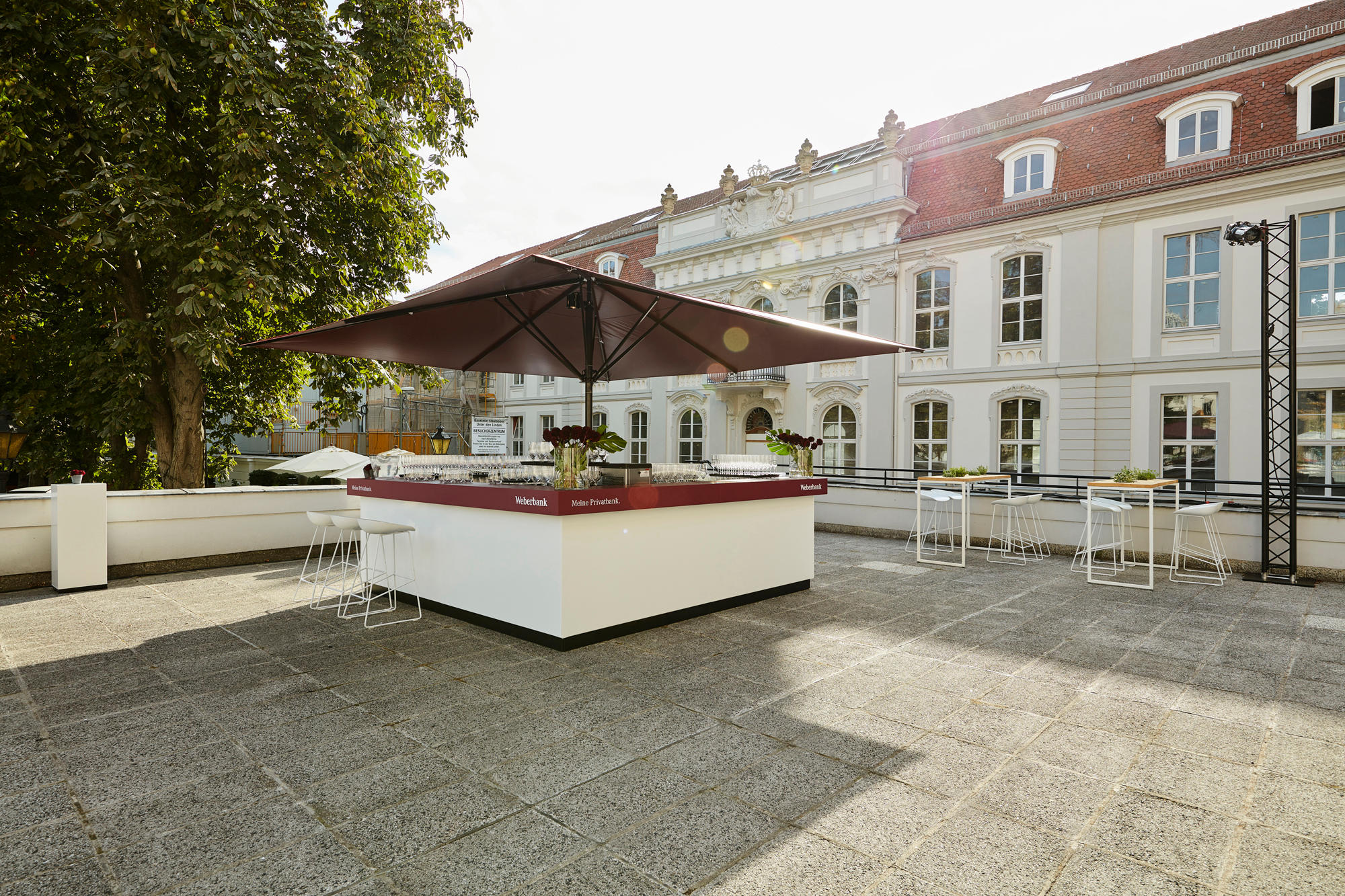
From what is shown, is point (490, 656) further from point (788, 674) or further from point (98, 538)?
point (98, 538)

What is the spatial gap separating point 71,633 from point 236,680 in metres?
2.30

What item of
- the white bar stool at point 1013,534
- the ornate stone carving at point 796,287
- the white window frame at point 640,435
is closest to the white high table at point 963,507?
the white bar stool at point 1013,534

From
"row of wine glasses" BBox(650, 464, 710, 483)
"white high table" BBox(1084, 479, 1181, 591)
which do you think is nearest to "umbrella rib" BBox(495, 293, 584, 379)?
"row of wine glasses" BBox(650, 464, 710, 483)

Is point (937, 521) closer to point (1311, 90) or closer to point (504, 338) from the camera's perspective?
point (504, 338)

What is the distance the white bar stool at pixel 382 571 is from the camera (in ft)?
18.8

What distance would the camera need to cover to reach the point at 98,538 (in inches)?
275

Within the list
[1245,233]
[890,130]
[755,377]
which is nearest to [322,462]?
[755,377]

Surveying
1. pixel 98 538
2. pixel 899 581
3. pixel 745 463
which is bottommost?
pixel 899 581

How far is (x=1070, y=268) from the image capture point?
1432cm

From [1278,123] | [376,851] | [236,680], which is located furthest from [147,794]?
[1278,123]

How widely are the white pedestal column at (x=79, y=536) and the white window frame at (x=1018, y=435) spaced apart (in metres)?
15.9

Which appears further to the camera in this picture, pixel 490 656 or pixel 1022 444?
pixel 1022 444

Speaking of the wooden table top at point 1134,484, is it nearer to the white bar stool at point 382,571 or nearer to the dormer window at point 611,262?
the white bar stool at point 382,571

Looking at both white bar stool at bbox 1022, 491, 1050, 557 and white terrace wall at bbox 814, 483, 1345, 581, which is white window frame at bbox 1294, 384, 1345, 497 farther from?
white bar stool at bbox 1022, 491, 1050, 557
